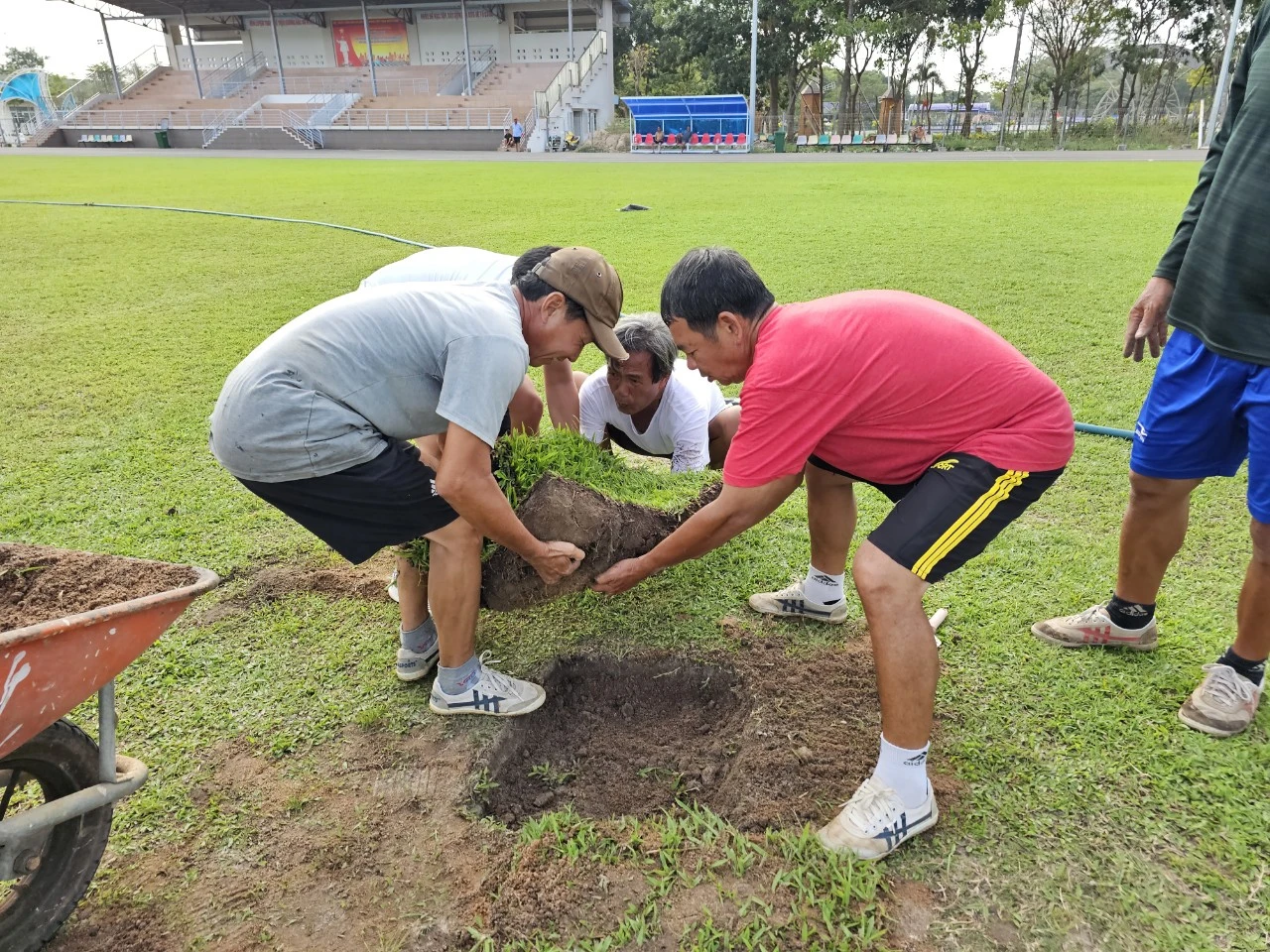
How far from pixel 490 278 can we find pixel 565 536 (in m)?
1.27

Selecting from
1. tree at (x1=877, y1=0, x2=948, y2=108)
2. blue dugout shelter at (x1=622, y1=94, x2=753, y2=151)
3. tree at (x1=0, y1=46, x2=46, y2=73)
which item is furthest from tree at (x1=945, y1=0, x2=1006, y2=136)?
tree at (x1=0, y1=46, x2=46, y2=73)

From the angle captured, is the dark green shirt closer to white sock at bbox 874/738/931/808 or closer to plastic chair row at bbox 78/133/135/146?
white sock at bbox 874/738/931/808

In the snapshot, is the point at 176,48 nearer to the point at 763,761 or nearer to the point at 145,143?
the point at 145,143

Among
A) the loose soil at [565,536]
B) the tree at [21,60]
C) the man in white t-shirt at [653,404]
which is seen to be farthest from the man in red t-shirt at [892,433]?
the tree at [21,60]

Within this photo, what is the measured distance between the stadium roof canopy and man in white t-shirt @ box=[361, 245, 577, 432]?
5210cm

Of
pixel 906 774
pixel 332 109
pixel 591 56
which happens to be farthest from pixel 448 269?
pixel 591 56

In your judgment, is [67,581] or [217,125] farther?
[217,125]

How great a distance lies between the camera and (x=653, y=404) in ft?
14.1

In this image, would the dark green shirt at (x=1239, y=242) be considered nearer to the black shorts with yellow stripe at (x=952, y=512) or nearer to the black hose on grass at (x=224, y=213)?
the black shorts with yellow stripe at (x=952, y=512)

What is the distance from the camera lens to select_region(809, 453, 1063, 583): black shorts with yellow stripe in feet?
7.83

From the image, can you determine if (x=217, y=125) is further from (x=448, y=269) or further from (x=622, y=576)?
(x=622, y=576)

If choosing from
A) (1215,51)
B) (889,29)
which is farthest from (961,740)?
(1215,51)

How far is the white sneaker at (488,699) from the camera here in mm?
2994

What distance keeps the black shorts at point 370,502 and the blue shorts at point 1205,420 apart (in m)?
2.50
